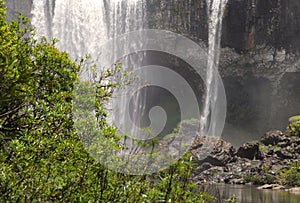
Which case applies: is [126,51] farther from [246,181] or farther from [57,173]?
[57,173]

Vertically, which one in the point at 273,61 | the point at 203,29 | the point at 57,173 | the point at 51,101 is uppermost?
the point at 203,29

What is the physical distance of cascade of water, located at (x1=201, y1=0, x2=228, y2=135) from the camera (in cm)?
4345

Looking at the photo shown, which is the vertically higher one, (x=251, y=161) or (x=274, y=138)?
(x=274, y=138)

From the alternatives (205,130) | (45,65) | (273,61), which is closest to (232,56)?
(273,61)

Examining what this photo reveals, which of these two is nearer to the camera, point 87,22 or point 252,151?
point 252,151

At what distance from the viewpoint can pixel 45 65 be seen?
7605 millimetres

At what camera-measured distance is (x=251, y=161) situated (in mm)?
30719

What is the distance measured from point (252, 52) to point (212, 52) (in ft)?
15.4

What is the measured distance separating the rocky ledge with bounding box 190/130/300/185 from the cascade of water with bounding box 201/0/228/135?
37.6 feet

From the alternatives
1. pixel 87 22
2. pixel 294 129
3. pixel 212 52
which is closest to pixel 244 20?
pixel 212 52

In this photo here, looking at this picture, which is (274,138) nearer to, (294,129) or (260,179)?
(294,129)

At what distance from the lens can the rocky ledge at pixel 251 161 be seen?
87.4ft

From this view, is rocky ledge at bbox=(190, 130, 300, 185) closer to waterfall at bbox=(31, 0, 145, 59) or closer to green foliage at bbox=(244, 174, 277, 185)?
green foliage at bbox=(244, 174, 277, 185)

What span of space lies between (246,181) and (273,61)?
71.1 feet
